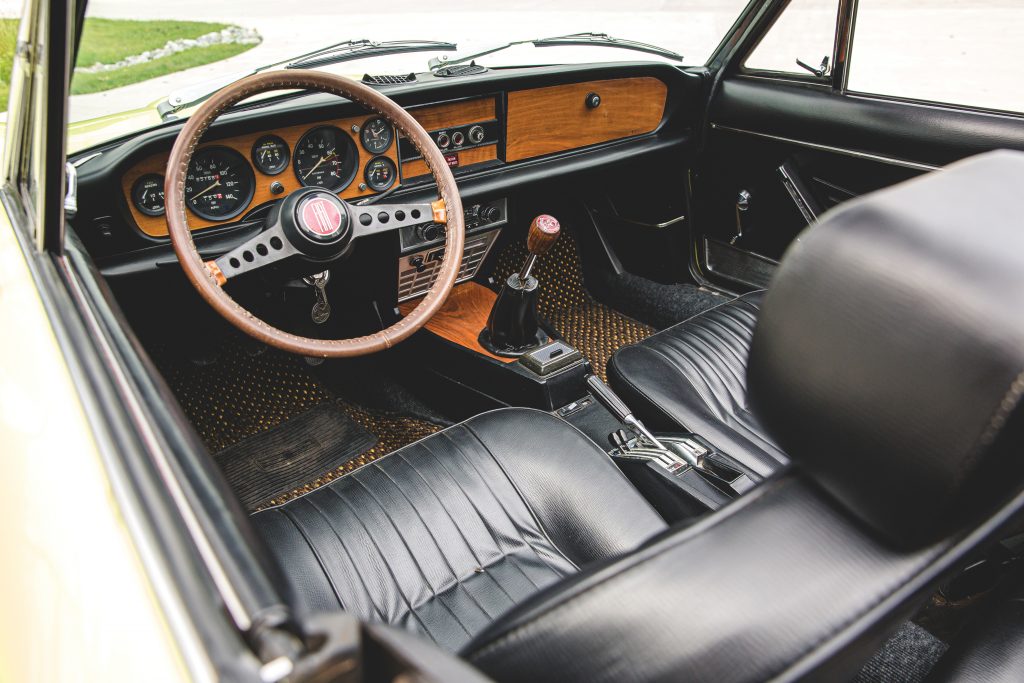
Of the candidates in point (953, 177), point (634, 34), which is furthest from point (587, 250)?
point (953, 177)

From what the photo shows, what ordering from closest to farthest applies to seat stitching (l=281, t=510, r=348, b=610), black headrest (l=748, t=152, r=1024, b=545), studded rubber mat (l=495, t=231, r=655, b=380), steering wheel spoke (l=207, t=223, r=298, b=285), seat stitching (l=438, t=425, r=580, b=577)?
black headrest (l=748, t=152, r=1024, b=545) → seat stitching (l=281, t=510, r=348, b=610) → seat stitching (l=438, t=425, r=580, b=577) → steering wheel spoke (l=207, t=223, r=298, b=285) → studded rubber mat (l=495, t=231, r=655, b=380)

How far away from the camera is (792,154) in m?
2.40

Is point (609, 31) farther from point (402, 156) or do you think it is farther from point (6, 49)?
point (6, 49)

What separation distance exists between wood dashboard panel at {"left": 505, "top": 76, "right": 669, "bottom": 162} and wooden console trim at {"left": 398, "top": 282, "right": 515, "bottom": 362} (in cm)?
49

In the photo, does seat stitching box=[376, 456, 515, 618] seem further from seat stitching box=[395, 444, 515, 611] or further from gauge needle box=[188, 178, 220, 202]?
gauge needle box=[188, 178, 220, 202]

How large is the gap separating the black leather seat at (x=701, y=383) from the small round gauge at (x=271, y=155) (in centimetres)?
100

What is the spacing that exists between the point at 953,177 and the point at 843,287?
0.17 metres

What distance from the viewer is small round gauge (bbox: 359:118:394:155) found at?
1958 mm

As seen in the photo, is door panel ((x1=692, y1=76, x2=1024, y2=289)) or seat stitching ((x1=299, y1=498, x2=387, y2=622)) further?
door panel ((x1=692, y1=76, x2=1024, y2=289))

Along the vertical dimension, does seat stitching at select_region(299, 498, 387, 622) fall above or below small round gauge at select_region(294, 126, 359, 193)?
below

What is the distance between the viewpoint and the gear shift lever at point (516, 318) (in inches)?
85.4

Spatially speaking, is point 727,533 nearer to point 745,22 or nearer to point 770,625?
point 770,625

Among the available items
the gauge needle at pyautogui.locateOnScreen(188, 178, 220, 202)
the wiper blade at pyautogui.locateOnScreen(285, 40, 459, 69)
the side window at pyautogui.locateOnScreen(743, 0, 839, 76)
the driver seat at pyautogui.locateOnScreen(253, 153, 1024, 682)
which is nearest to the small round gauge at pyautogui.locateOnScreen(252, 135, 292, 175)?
the gauge needle at pyautogui.locateOnScreen(188, 178, 220, 202)

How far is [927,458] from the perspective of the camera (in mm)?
562
